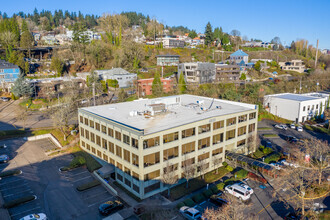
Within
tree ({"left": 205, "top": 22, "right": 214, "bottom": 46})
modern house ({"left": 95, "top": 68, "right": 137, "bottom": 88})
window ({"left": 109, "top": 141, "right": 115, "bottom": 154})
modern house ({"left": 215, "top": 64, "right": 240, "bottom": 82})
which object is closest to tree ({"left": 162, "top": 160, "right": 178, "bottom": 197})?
window ({"left": 109, "top": 141, "right": 115, "bottom": 154})

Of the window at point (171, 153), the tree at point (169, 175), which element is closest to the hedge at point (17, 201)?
the tree at point (169, 175)

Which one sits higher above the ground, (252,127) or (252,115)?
(252,115)

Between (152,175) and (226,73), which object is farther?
(226,73)

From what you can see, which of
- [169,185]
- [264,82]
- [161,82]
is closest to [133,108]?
[169,185]

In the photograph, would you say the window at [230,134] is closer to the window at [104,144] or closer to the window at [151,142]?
the window at [151,142]

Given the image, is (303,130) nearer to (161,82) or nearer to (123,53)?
(161,82)

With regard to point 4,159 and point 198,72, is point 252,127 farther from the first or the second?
point 198,72

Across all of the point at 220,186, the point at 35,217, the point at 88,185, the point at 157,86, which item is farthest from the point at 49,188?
the point at 157,86
